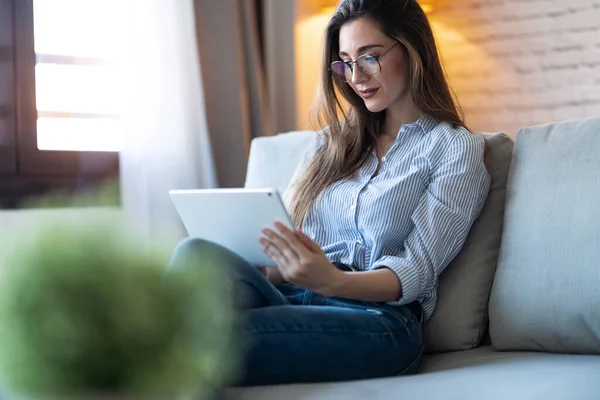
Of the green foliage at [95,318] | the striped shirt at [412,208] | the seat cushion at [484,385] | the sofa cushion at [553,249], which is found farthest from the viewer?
the striped shirt at [412,208]

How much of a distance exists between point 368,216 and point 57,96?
1.37 meters

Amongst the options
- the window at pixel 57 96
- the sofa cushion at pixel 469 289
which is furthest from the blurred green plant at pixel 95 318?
the window at pixel 57 96

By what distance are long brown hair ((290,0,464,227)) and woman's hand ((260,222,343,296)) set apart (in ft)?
1.22

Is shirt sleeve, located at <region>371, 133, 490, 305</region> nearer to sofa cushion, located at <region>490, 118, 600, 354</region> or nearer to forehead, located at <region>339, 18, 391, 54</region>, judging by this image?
sofa cushion, located at <region>490, 118, 600, 354</region>

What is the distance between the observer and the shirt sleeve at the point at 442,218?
1.46 metres

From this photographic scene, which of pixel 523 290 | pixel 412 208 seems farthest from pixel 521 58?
pixel 523 290

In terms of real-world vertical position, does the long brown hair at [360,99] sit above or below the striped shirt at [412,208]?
above

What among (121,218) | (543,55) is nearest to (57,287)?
(121,218)

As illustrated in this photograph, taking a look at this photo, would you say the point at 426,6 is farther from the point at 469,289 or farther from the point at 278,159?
the point at 469,289

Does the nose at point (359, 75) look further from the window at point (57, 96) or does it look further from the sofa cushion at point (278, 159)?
the window at point (57, 96)

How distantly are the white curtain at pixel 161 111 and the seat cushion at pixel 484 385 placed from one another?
56.6 inches

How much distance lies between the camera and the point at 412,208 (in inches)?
61.3

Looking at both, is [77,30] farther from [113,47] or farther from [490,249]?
[490,249]

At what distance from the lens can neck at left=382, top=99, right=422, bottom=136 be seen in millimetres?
1740
